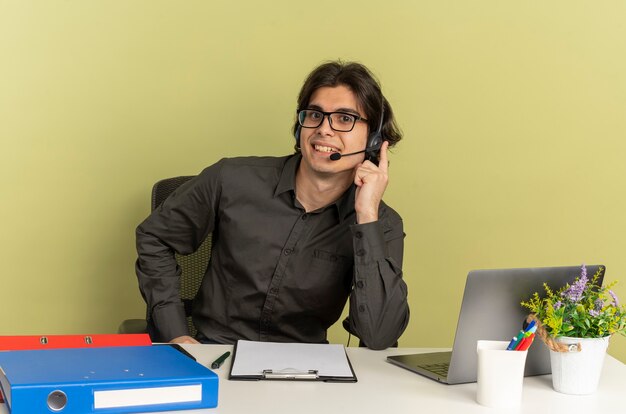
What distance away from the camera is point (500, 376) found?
1.50m

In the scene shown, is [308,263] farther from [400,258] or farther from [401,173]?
[401,173]

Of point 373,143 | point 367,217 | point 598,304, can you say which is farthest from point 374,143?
point 598,304

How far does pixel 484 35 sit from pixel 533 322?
1613 mm

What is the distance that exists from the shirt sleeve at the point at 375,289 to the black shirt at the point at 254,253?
139mm

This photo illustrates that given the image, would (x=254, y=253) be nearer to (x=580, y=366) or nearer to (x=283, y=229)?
(x=283, y=229)

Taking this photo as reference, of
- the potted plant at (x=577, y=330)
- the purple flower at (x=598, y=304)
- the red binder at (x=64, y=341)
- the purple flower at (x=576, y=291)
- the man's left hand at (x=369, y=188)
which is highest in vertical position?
the man's left hand at (x=369, y=188)

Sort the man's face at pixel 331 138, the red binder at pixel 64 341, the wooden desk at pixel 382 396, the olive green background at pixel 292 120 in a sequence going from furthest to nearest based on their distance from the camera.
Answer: the olive green background at pixel 292 120, the man's face at pixel 331 138, the red binder at pixel 64 341, the wooden desk at pixel 382 396

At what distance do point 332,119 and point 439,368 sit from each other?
0.82 m

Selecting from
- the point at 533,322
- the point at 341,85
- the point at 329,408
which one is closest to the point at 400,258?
the point at 341,85

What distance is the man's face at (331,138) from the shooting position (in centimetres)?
221

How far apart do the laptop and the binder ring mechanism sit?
0.26m

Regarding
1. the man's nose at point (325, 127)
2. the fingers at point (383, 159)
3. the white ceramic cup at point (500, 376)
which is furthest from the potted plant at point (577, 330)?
the man's nose at point (325, 127)

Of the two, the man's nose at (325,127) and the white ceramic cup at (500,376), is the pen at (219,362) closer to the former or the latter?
the white ceramic cup at (500,376)

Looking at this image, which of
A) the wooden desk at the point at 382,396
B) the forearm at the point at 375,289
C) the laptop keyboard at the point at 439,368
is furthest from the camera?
the forearm at the point at 375,289
